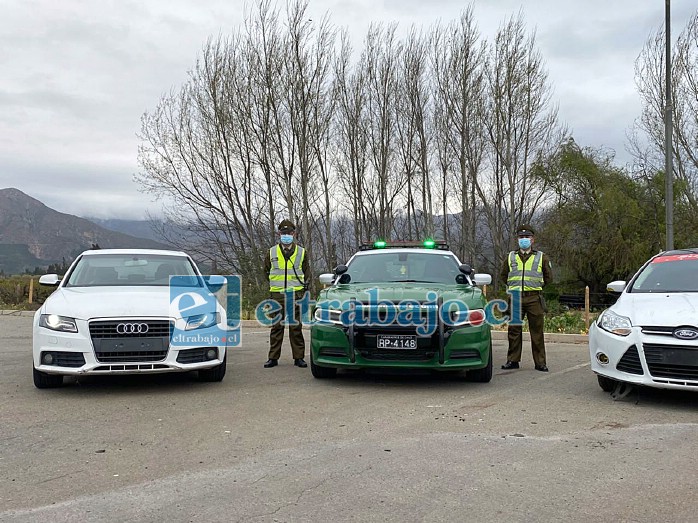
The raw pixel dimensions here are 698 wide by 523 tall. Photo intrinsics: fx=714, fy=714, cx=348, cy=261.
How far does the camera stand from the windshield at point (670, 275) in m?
7.59

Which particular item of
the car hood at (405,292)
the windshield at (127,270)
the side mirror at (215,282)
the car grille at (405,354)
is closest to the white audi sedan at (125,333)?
the windshield at (127,270)

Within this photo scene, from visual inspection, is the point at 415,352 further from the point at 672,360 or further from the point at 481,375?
the point at 672,360

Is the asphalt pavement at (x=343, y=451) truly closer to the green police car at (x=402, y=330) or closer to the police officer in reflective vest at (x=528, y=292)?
the green police car at (x=402, y=330)

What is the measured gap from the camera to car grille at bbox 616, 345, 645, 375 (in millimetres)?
6582

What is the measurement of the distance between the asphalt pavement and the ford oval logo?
2.28ft

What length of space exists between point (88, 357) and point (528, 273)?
5.35 metres

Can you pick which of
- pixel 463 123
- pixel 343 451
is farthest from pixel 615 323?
pixel 463 123

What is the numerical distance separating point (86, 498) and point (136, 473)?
50 cm

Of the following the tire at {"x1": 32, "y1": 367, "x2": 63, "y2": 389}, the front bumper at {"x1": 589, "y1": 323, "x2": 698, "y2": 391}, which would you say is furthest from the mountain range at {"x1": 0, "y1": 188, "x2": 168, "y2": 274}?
the front bumper at {"x1": 589, "y1": 323, "x2": 698, "y2": 391}

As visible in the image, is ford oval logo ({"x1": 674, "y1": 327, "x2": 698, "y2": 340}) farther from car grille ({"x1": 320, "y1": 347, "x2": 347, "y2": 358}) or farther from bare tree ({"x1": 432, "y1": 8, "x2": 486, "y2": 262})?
bare tree ({"x1": 432, "y1": 8, "x2": 486, "y2": 262})

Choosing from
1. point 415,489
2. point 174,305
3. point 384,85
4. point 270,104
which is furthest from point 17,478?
point 384,85

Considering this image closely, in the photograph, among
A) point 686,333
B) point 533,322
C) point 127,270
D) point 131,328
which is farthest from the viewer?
point 533,322

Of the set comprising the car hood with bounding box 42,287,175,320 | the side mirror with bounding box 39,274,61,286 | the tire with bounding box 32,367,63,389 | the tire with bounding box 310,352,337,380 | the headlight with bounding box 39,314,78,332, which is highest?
the side mirror with bounding box 39,274,61,286

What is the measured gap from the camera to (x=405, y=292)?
25.6 ft
